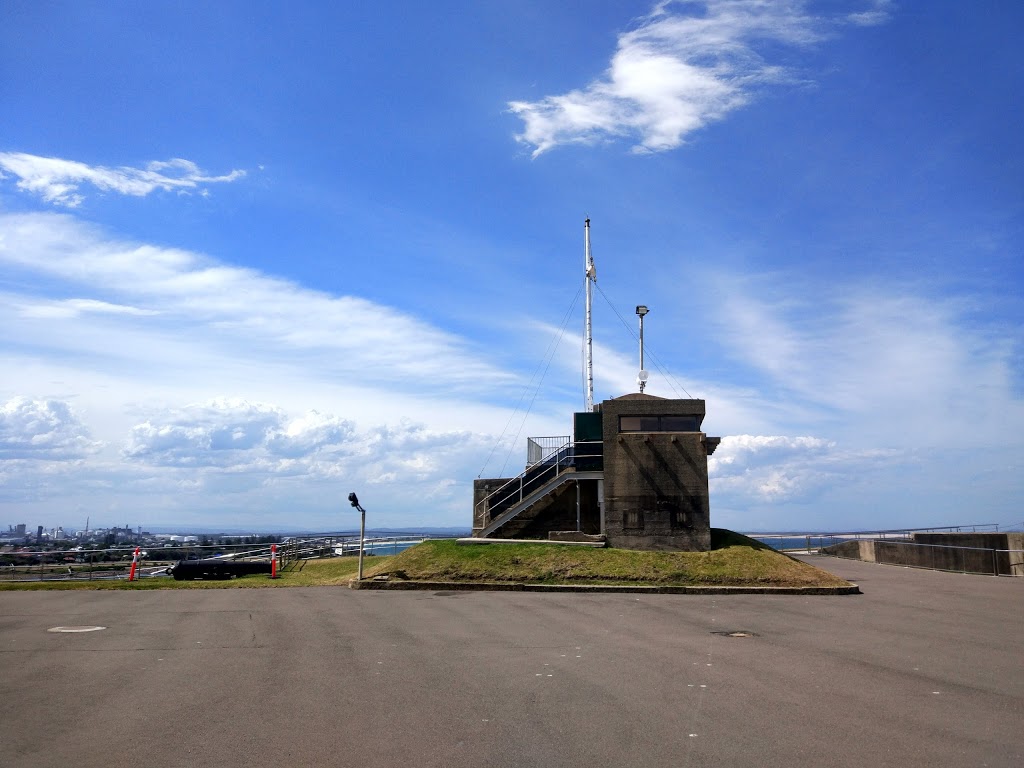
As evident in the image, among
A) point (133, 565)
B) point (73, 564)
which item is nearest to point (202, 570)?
point (133, 565)

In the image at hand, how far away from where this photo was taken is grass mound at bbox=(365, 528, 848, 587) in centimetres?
2089

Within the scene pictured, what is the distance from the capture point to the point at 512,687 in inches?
362

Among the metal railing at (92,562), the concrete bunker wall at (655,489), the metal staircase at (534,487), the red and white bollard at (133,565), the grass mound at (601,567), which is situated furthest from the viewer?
the metal staircase at (534,487)

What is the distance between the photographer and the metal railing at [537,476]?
27.3 meters

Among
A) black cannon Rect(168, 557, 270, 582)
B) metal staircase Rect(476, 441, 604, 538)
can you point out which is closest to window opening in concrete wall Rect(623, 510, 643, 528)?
metal staircase Rect(476, 441, 604, 538)

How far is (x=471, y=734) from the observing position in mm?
7328

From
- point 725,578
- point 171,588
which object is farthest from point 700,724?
point 171,588

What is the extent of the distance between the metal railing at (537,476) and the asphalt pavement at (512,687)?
36.0 feet

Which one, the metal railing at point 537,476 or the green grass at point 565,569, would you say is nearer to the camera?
the green grass at point 565,569

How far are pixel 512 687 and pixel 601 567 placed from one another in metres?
12.8

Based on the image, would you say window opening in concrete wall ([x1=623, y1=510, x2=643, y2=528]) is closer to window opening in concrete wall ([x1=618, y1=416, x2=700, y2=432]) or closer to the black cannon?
window opening in concrete wall ([x1=618, y1=416, x2=700, y2=432])

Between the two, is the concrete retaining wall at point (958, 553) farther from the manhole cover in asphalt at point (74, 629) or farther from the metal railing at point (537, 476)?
the manhole cover in asphalt at point (74, 629)

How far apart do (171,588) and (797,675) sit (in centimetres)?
1815

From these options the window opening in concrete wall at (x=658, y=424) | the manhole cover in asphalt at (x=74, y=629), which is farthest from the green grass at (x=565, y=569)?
the manhole cover in asphalt at (x=74, y=629)
